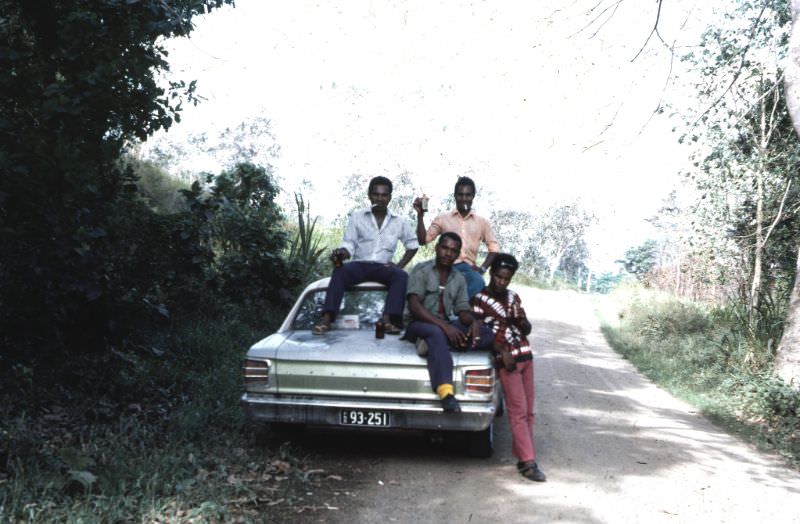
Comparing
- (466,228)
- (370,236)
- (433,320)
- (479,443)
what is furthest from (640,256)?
(433,320)

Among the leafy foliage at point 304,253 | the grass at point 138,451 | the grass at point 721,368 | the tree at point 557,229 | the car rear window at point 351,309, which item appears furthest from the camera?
the tree at point 557,229

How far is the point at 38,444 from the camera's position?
→ 212 inches

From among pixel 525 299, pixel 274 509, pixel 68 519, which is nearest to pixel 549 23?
pixel 274 509

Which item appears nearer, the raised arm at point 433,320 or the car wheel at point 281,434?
the raised arm at point 433,320

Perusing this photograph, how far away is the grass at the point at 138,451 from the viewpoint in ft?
14.3

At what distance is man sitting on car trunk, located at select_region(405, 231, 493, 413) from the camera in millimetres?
5684

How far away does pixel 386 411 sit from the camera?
18.8ft

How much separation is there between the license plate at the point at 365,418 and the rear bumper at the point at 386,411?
3 centimetres

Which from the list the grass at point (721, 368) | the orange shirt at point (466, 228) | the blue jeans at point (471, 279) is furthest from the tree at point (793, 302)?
the blue jeans at point (471, 279)

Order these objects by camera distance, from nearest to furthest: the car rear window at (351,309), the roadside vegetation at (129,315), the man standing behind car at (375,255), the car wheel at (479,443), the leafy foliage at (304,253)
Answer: the roadside vegetation at (129,315) → the car wheel at (479,443) → the man standing behind car at (375,255) → the car rear window at (351,309) → the leafy foliage at (304,253)

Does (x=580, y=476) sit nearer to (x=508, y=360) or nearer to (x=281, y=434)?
(x=508, y=360)

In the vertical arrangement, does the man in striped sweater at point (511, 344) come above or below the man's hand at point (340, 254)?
below

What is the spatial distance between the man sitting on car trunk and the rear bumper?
0.34 ft

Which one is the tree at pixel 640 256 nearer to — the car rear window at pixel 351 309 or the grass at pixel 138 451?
the car rear window at pixel 351 309
